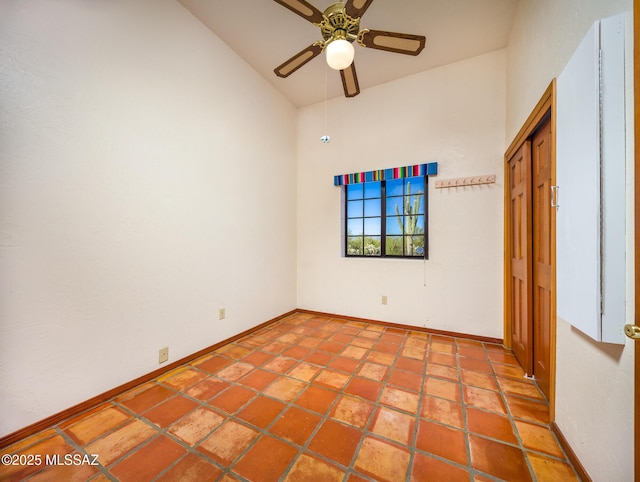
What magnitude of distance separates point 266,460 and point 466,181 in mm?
3104

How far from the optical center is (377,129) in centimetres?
332

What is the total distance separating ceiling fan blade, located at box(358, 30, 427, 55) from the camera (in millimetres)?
1637

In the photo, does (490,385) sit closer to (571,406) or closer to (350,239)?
(571,406)

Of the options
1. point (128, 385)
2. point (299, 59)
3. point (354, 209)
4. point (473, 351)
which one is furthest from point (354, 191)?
point (128, 385)

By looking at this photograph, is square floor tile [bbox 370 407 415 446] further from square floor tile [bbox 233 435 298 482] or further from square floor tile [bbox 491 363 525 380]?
square floor tile [bbox 491 363 525 380]

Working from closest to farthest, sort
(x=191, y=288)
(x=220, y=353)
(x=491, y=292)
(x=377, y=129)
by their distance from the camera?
1. (x=191, y=288)
2. (x=220, y=353)
3. (x=491, y=292)
4. (x=377, y=129)

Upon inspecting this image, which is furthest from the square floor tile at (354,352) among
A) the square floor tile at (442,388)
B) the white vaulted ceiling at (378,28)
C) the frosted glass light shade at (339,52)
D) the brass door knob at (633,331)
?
the white vaulted ceiling at (378,28)

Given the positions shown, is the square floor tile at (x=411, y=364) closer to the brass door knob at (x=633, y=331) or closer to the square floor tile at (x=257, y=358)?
the square floor tile at (x=257, y=358)

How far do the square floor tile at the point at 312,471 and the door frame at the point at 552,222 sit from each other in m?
1.36

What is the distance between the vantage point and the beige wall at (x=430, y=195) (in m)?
2.73

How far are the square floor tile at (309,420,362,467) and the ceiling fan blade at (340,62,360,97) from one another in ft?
8.29

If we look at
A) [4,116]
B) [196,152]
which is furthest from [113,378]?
[196,152]

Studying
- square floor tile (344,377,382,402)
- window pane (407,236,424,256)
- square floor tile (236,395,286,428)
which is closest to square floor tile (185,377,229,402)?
square floor tile (236,395,286,428)

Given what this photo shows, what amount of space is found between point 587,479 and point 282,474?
Answer: 1.42 m
